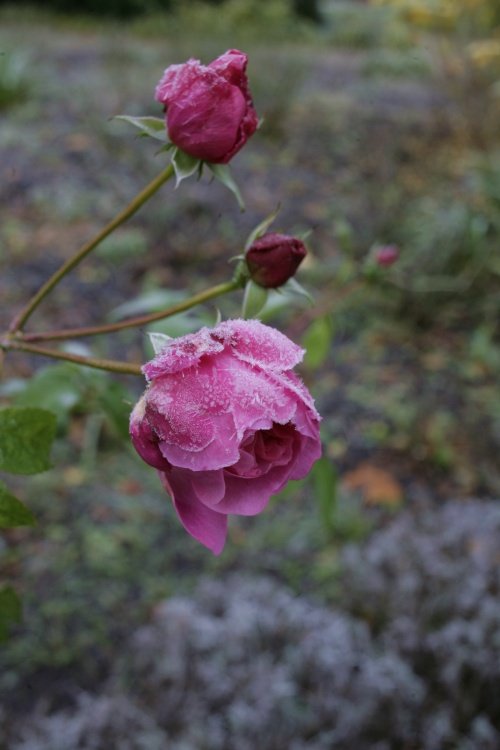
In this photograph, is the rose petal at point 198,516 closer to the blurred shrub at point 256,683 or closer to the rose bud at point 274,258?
the rose bud at point 274,258

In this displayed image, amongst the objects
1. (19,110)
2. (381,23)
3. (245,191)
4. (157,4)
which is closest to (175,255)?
(245,191)

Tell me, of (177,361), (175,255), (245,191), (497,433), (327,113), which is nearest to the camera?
(177,361)

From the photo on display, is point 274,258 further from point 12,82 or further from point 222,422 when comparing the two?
point 12,82

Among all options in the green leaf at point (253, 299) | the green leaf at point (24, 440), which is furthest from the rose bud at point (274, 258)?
the green leaf at point (24, 440)

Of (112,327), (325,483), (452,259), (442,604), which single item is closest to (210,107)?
(112,327)

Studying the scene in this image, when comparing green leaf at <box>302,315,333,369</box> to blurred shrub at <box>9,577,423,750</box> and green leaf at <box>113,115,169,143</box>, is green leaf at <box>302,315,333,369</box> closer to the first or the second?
green leaf at <box>113,115,169,143</box>

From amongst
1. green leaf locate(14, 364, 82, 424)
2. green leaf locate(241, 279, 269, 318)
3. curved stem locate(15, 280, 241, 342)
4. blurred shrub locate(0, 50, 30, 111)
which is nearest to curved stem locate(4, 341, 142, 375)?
curved stem locate(15, 280, 241, 342)

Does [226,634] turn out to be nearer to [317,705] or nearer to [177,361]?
[317,705]
